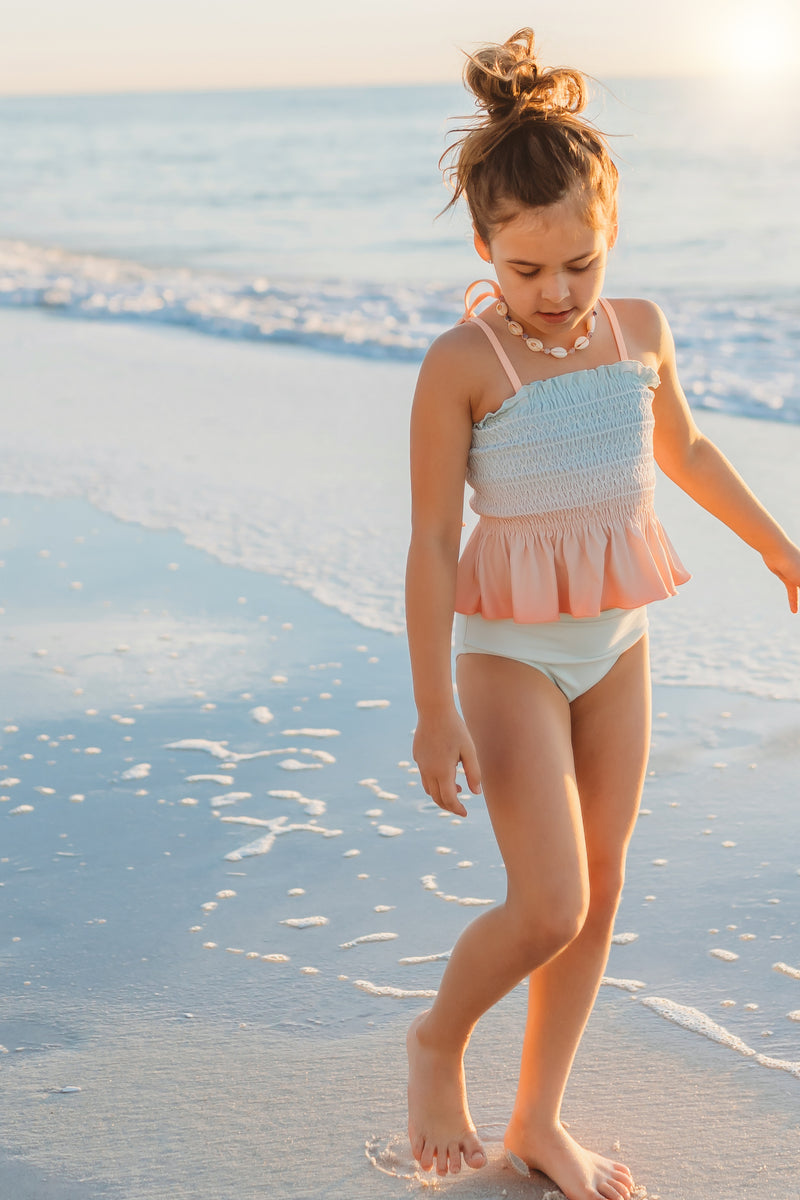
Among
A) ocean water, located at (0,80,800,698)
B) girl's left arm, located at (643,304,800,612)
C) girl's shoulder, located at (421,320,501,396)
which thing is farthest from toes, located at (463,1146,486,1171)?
ocean water, located at (0,80,800,698)

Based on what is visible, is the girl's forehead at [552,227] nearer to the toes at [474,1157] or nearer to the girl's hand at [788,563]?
the girl's hand at [788,563]

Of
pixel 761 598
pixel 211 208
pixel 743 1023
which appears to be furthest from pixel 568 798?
pixel 211 208

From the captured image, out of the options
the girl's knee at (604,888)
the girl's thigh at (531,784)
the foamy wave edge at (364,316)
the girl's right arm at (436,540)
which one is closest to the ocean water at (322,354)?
the foamy wave edge at (364,316)

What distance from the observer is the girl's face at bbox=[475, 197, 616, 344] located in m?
Answer: 2.12

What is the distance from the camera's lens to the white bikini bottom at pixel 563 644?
224 cm

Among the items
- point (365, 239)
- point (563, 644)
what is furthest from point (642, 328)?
point (365, 239)

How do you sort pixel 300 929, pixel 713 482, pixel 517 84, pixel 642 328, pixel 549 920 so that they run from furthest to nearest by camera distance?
pixel 300 929
pixel 713 482
pixel 642 328
pixel 517 84
pixel 549 920

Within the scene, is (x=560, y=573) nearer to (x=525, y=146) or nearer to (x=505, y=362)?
(x=505, y=362)

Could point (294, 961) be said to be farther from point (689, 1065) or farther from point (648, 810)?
point (648, 810)

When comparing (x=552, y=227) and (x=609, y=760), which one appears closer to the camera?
(x=552, y=227)

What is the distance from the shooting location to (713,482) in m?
2.54

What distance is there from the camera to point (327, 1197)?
2217 millimetres

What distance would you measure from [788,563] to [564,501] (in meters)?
0.56

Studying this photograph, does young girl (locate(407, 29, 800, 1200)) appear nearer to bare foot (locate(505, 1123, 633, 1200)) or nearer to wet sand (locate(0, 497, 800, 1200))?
bare foot (locate(505, 1123, 633, 1200))
